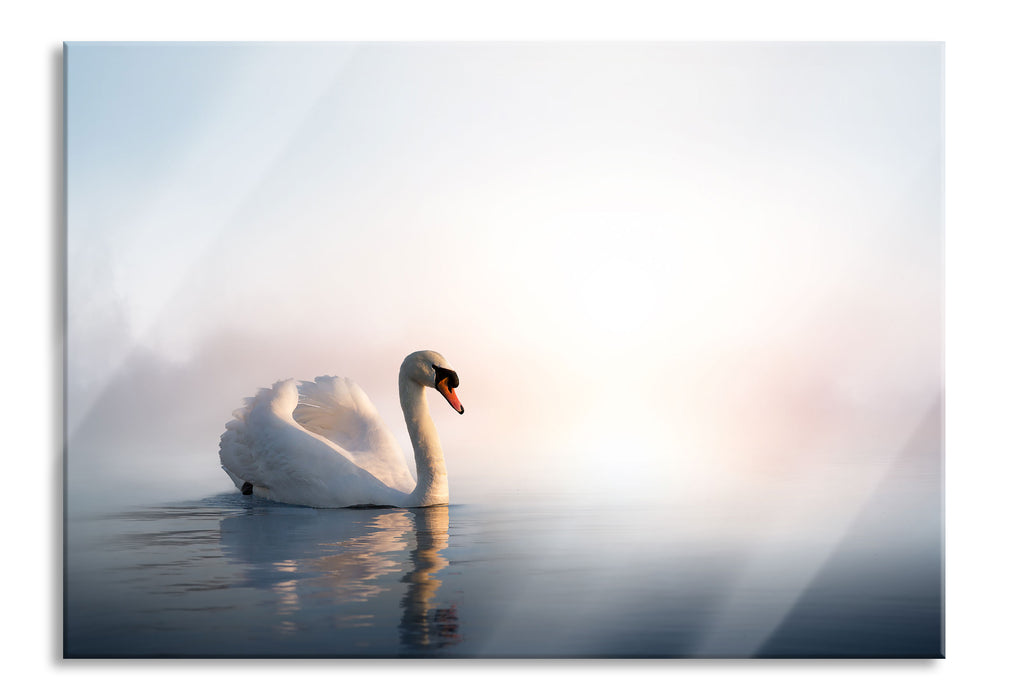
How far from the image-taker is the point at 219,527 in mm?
5449

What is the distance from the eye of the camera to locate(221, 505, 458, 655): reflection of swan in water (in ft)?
14.1

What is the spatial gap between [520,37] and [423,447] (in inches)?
83.5

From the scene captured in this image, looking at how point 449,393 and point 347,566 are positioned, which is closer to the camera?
point 347,566

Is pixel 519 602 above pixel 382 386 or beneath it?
beneath

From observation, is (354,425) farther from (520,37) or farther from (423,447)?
(520,37)

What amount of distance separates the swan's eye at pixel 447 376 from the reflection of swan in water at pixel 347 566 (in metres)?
0.62

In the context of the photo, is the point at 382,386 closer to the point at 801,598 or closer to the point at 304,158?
the point at 304,158

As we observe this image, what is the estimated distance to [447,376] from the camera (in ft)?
19.4

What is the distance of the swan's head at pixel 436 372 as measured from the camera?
19.3 ft

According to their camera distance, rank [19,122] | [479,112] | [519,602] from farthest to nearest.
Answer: [479,112] → [19,122] → [519,602]

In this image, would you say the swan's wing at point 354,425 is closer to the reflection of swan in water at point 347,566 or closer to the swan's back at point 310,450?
the swan's back at point 310,450

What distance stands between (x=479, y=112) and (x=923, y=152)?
1932 mm

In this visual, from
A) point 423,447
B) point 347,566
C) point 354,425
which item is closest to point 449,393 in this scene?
point 423,447

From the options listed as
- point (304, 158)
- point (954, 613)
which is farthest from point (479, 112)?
point (954, 613)
